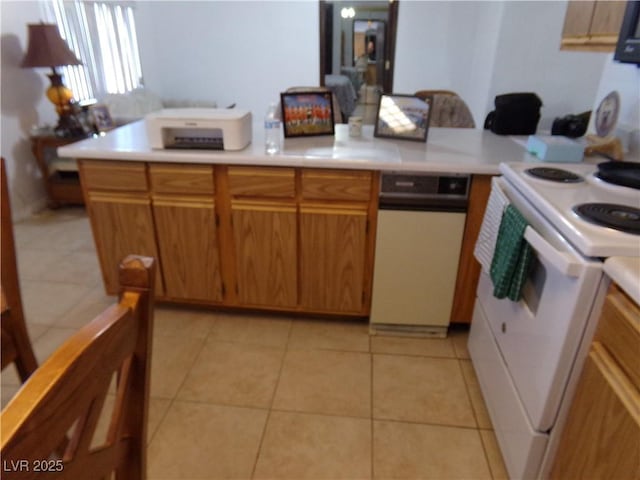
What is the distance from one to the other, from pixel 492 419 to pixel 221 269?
1.34 metres

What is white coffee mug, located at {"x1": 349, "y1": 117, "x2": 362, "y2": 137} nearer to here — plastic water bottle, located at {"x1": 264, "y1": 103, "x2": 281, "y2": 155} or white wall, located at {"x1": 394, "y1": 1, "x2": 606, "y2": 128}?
plastic water bottle, located at {"x1": 264, "y1": 103, "x2": 281, "y2": 155}

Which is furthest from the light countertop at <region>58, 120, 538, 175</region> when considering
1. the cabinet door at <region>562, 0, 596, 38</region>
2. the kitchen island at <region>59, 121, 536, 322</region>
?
the cabinet door at <region>562, 0, 596, 38</region>

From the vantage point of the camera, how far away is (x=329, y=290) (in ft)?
6.68

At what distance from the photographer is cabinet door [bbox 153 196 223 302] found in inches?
76.7

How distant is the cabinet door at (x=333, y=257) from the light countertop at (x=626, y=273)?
1.02 meters

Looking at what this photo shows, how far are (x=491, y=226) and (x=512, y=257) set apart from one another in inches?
9.9

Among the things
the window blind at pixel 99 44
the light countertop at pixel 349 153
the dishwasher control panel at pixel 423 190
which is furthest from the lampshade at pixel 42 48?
the dishwasher control panel at pixel 423 190

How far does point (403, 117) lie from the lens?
211 cm

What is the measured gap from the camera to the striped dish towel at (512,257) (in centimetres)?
125

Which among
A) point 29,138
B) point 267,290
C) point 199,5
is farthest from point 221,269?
point 199,5

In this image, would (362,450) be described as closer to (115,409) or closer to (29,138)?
(115,409)

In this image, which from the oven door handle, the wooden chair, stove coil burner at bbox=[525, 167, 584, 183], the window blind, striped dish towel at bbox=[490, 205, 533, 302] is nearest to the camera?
the oven door handle

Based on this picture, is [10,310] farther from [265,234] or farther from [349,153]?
[349,153]

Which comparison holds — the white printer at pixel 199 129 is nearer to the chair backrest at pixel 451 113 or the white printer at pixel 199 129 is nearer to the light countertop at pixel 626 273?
the light countertop at pixel 626 273
